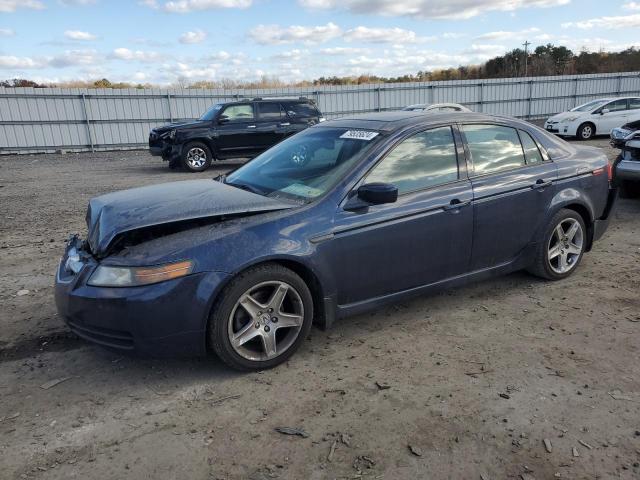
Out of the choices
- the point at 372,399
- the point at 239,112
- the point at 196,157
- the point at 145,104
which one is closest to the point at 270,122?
the point at 239,112

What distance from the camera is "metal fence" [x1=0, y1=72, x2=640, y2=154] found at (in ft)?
63.4

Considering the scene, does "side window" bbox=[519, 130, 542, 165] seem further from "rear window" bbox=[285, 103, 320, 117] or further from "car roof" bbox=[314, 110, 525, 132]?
"rear window" bbox=[285, 103, 320, 117]

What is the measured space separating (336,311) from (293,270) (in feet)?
1.44

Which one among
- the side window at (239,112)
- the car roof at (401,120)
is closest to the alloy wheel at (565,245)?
the car roof at (401,120)

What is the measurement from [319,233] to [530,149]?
2275 mm

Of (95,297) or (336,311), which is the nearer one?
(95,297)

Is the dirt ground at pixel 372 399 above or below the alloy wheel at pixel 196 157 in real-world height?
below

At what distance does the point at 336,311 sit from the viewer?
3549mm

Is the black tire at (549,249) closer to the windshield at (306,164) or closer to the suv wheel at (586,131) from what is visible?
the windshield at (306,164)

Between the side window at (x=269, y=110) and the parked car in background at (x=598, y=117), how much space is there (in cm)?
1085

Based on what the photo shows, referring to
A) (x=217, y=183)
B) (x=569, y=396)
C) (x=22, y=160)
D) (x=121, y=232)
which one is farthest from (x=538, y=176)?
(x=22, y=160)

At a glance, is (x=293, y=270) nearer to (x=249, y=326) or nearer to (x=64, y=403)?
(x=249, y=326)

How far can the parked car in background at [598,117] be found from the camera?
719 inches

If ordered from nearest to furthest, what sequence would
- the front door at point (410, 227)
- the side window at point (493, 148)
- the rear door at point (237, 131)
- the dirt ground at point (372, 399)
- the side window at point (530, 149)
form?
the dirt ground at point (372, 399)
the front door at point (410, 227)
the side window at point (493, 148)
the side window at point (530, 149)
the rear door at point (237, 131)
